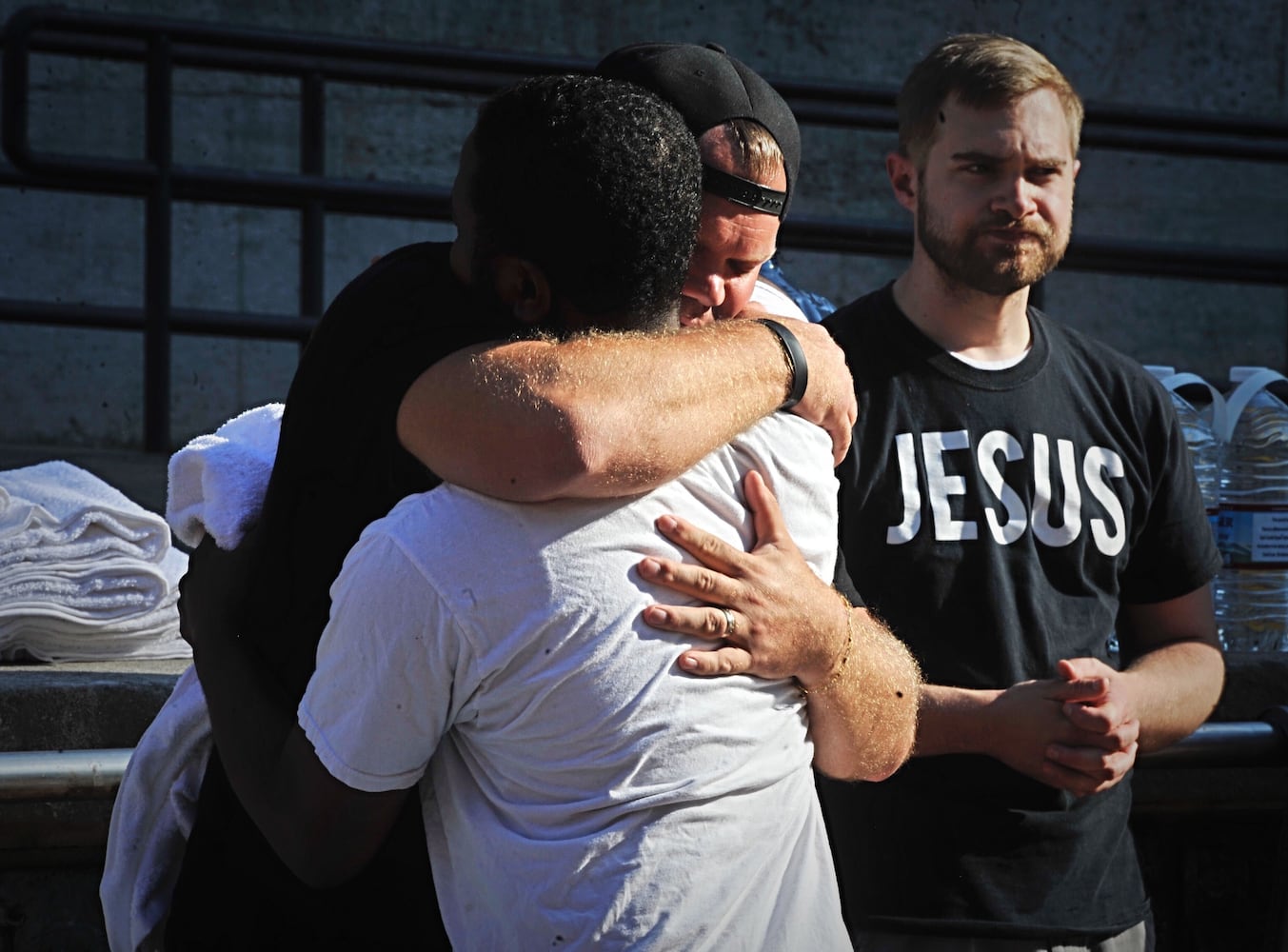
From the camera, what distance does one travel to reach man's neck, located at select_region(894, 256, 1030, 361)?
7.13 ft

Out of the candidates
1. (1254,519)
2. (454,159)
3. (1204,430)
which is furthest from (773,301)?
(454,159)

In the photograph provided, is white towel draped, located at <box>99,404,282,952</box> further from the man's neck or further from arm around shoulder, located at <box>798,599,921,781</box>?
the man's neck

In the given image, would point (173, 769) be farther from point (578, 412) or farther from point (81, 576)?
point (81, 576)

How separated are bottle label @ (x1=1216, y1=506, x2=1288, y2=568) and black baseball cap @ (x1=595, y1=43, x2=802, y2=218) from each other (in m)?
1.44

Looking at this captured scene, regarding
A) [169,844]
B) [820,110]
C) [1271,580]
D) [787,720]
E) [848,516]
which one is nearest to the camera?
[787,720]

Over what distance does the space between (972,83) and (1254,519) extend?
3.51ft

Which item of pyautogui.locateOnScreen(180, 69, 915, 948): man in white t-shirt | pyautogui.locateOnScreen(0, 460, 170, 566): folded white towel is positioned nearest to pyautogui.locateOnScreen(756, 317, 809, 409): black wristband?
pyautogui.locateOnScreen(180, 69, 915, 948): man in white t-shirt

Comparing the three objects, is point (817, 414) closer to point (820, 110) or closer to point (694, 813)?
point (694, 813)

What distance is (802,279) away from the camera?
7535 mm

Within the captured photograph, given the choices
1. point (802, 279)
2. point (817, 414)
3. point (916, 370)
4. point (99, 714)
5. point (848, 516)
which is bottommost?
point (802, 279)

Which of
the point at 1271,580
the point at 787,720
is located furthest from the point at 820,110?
the point at 787,720

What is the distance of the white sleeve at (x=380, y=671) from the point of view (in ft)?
3.82

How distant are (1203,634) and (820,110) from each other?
2577 mm

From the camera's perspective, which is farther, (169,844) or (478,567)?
(169,844)
